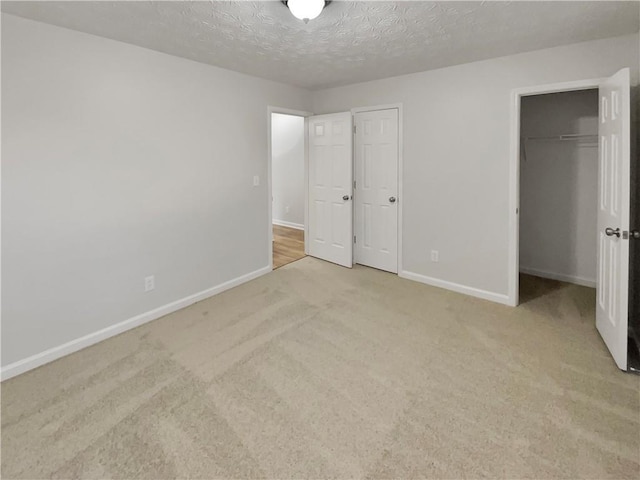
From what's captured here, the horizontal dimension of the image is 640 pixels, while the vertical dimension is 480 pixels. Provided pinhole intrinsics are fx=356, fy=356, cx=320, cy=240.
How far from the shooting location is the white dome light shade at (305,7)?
1.94 metres

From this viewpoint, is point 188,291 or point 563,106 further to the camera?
point 563,106

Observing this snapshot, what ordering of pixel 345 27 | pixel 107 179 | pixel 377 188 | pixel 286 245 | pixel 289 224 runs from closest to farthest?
pixel 345 27, pixel 107 179, pixel 377 188, pixel 286 245, pixel 289 224

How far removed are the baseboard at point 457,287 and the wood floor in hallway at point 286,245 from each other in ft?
5.19

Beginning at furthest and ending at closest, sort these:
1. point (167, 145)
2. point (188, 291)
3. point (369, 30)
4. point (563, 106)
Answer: point (563, 106)
point (188, 291)
point (167, 145)
point (369, 30)

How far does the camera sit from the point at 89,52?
2541mm

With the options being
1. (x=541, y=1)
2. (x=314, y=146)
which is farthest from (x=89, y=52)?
(x=541, y=1)

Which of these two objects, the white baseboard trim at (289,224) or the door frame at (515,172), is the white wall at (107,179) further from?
the white baseboard trim at (289,224)

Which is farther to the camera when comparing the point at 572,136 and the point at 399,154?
the point at 399,154

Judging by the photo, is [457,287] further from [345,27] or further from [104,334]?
[104,334]

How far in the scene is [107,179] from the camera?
2729 millimetres

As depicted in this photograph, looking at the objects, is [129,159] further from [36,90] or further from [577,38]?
[577,38]

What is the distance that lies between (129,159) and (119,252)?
75 cm

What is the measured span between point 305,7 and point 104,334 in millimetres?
2722

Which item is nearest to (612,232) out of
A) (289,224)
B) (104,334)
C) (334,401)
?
(334,401)
